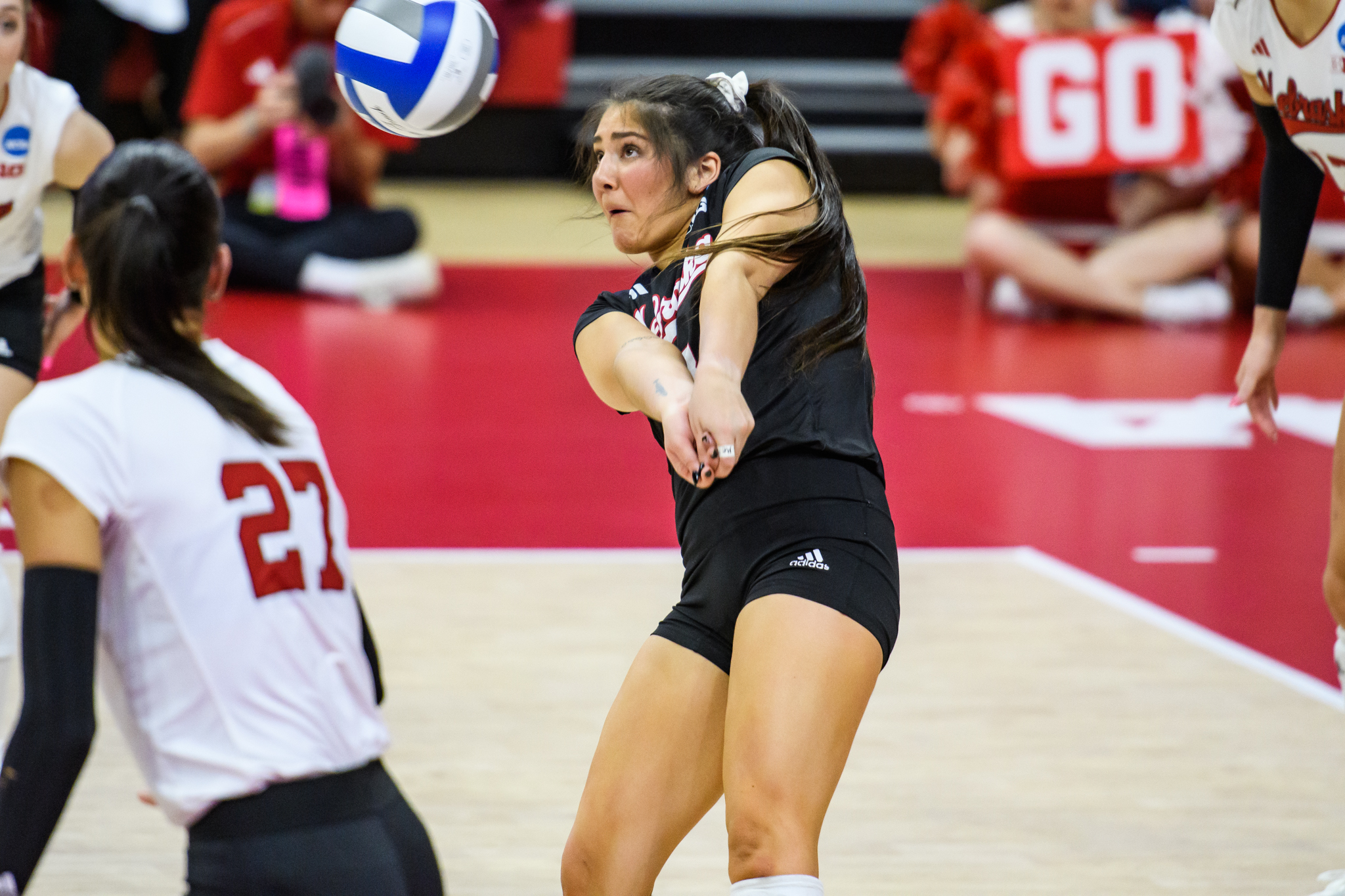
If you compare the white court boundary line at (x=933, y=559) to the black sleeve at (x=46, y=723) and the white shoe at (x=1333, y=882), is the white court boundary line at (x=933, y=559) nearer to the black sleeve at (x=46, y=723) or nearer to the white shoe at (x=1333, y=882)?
the white shoe at (x=1333, y=882)

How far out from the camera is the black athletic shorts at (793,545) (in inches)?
85.0

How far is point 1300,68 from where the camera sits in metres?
2.70

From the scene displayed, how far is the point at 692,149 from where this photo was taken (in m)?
2.35

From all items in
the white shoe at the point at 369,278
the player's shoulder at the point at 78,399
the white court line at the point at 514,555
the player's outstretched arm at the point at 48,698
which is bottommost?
the white shoe at the point at 369,278

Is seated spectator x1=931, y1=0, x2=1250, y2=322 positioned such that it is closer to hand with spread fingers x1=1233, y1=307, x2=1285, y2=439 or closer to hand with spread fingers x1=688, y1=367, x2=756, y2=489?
hand with spread fingers x1=1233, y1=307, x2=1285, y2=439

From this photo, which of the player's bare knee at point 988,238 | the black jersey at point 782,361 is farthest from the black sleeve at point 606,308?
the player's bare knee at point 988,238

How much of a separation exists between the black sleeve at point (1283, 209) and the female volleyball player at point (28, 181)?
2.11 meters

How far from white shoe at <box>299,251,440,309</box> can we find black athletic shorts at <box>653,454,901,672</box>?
5.79 m

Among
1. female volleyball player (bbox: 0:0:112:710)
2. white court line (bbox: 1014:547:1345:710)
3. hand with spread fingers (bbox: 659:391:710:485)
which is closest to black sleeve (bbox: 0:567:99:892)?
hand with spread fingers (bbox: 659:391:710:485)

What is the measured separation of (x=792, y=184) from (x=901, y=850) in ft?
4.02

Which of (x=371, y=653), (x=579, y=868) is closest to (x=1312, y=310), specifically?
(x=579, y=868)

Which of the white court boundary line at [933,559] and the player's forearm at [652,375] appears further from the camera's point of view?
the white court boundary line at [933,559]

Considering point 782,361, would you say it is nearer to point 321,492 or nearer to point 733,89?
point 733,89

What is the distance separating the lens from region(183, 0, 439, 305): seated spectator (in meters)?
7.61
